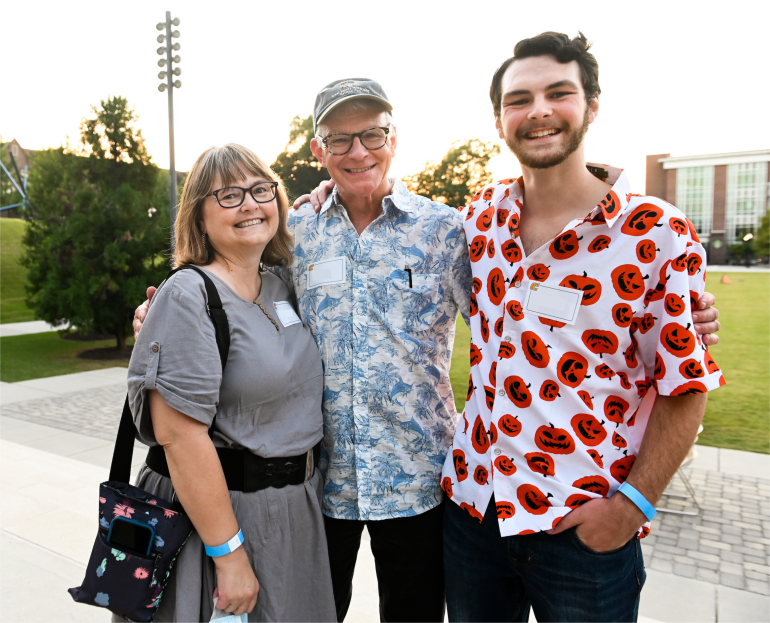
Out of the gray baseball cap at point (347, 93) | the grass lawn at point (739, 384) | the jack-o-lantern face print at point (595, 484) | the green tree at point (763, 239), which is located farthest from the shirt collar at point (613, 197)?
the green tree at point (763, 239)

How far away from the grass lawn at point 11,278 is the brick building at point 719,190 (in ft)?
212

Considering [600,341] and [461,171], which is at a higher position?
[461,171]

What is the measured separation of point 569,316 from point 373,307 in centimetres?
77

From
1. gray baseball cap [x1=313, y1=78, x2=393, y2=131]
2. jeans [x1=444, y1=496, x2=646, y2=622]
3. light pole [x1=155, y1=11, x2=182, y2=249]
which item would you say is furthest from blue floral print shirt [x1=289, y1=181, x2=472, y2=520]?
light pole [x1=155, y1=11, x2=182, y2=249]

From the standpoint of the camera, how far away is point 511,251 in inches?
76.1

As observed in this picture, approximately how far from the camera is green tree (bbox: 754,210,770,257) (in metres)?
58.1

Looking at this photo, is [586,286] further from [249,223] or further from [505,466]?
[249,223]

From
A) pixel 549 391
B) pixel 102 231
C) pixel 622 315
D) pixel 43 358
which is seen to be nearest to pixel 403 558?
pixel 549 391

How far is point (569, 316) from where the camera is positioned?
1744 millimetres

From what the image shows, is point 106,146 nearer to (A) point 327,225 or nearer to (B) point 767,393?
(A) point 327,225

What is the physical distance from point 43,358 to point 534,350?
13.5 metres

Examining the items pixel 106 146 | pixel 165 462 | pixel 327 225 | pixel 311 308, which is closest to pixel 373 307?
pixel 311 308

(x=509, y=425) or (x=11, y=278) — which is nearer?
(x=509, y=425)

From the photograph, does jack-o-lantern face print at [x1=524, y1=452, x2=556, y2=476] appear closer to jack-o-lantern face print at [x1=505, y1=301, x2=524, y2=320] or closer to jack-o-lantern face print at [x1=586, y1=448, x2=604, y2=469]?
jack-o-lantern face print at [x1=586, y1=448, x2=604, y2=469]
